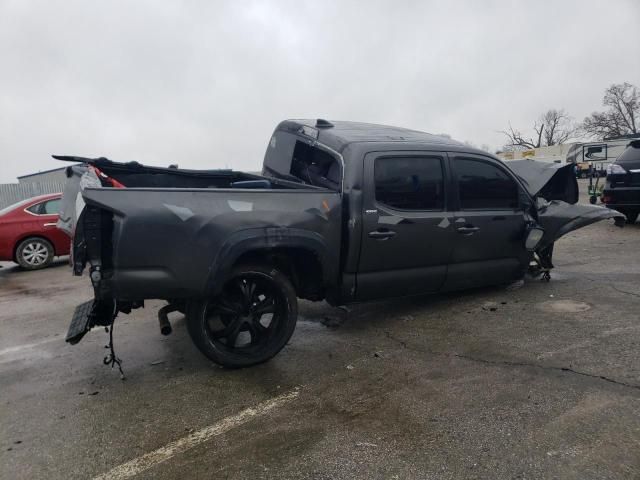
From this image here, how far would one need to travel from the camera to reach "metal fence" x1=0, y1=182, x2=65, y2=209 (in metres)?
19.2

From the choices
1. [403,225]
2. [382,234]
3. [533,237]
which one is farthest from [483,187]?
[382,234]

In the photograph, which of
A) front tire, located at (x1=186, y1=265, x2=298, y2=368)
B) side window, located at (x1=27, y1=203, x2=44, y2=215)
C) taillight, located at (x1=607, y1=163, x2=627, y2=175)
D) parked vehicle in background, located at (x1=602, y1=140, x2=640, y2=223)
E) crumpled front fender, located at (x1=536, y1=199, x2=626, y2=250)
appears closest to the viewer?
front tire, located at (x1=186, y1=265, x2=298, y2=368)

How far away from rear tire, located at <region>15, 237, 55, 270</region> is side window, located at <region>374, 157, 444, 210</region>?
306 inches

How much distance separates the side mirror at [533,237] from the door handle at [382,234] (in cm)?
186

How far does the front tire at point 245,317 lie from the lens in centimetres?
356

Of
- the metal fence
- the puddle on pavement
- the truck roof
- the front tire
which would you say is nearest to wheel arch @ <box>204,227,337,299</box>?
the front tire

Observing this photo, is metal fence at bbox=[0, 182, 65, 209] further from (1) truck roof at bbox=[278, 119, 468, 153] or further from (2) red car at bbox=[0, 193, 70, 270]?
(1) truck roof at bbox=[278, 119, 468, 153]

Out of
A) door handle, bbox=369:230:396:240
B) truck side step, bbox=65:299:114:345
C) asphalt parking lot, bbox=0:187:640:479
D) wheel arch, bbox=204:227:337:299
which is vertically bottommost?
asphalt parking lot, bbox=0:187:640:479

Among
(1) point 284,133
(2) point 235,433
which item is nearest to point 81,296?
(1) point 284,133

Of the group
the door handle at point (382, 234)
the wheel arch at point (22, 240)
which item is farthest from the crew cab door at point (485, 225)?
the wheel arch at point (22, 240)

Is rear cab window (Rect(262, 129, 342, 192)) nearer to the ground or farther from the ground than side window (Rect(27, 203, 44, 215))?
farther from the ground

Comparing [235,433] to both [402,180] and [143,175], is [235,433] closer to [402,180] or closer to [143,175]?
[402,180]

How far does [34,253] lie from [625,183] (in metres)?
11.8

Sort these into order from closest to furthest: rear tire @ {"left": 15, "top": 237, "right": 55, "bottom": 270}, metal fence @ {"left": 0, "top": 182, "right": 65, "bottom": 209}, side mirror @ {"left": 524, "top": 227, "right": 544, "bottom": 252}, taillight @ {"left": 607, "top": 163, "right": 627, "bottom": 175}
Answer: side mirror @ {"left": 524, "top": 227, "right": 544, "bottom": 252} < rear tire @ {"left": 15, "top": 237, "right": 55, "bottom": 270} < taillight @ {"left": 607, "top": 163, "right": 627, "bottom": 175} < metal fence @ {"left": 0, "top": 182, "right": 65, "bottom": 209}
